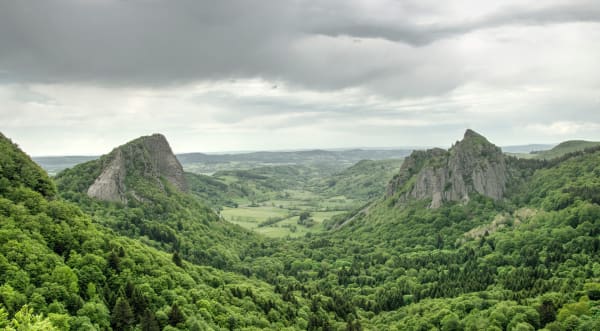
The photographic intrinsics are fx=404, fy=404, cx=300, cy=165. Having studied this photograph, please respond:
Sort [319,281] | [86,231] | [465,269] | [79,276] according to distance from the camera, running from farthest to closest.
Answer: [319,281]
[465,269]
[86,231]
[79,276]

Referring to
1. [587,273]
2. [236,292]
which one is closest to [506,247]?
[587,273]

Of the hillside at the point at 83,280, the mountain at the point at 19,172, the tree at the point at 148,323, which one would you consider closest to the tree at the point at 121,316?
the hillside at the point at 83,280

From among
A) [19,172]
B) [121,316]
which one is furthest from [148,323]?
[19,172]

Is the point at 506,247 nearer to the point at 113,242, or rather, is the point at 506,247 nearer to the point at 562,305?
the point at 562,305

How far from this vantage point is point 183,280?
103375 millimetres

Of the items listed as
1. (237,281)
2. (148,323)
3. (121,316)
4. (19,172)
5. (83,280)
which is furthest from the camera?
(237,281)

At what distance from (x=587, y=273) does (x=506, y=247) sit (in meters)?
50.3

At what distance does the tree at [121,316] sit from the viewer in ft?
233

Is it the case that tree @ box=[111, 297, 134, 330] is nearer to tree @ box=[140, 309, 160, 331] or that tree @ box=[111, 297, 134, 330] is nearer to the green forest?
the green forest

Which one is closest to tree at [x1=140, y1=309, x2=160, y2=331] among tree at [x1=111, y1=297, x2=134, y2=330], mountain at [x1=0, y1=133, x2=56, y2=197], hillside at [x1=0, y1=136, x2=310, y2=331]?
hillside at [x1=0, y1=136, x2=310, y2=331]

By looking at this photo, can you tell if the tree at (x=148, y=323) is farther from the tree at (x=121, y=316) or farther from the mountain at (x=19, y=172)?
the mountain at (x=19, y=172)

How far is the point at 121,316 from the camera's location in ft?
233

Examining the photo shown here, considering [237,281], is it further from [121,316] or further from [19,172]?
[121,316]

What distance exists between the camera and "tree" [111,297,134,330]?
70.9 meters
